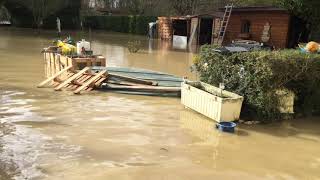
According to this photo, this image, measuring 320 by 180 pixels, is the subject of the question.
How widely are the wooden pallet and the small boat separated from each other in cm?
26

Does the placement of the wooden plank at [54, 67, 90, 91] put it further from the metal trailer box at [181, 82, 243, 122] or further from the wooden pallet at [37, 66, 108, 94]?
the metal trailer box at [181, 82, 243, 122]

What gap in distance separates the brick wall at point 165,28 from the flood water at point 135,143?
946 inches

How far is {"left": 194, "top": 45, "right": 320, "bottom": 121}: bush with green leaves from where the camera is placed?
943 centimetres

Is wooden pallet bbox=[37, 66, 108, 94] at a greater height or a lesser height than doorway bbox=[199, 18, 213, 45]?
lesser

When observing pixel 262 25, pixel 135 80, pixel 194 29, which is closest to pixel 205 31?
pixel 194 29

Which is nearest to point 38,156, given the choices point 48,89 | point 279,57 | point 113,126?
point 113,126

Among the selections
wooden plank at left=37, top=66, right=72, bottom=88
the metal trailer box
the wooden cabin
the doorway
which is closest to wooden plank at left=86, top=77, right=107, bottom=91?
wooden plank at left=37, top=66, right=72, bottom=88

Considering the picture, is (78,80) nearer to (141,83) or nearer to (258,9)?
(141,83)

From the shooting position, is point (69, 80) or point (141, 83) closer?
point (69, 80)

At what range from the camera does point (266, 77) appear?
9344 mm

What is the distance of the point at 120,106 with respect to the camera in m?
11.1

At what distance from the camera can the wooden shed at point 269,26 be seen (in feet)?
73.1

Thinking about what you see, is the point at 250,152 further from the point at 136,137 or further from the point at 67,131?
the point at 67,131

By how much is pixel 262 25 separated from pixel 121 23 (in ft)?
78.0
